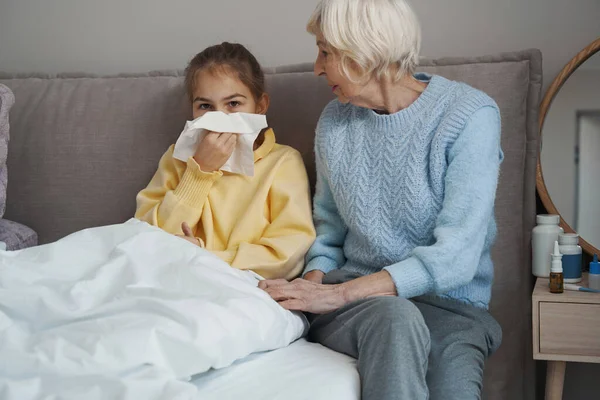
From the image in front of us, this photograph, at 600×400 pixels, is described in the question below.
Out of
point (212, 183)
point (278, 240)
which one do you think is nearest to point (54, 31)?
point (212, 183)

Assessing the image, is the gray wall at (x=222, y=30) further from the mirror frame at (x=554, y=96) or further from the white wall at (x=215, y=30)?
the mirror frame at (x=554, y=96)

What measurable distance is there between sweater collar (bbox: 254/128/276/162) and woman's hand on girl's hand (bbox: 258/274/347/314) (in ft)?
1.35

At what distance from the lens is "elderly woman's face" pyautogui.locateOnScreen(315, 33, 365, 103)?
5.59ft

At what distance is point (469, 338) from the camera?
1.58 metres

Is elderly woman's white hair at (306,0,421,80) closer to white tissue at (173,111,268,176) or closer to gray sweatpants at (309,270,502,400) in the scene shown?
white tissue at (173,111,268,176)

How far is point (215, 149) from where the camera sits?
185 centimetres

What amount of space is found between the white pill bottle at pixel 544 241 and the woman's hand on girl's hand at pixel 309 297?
52cm

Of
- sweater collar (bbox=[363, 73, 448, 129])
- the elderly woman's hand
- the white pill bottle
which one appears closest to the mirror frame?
the white pill bottle

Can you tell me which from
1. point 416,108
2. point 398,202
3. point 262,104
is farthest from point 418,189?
point 262,104

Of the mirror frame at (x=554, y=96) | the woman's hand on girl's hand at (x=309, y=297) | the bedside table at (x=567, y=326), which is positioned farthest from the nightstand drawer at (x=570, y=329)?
the woman's hand on girl's hand at (x=309, y=297)

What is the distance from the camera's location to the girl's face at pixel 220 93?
1885 millimetres

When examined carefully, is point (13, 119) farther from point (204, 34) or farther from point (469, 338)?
point (469, 338)

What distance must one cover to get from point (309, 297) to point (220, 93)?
0.56 m

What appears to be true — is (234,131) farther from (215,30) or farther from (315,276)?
(215,30)
